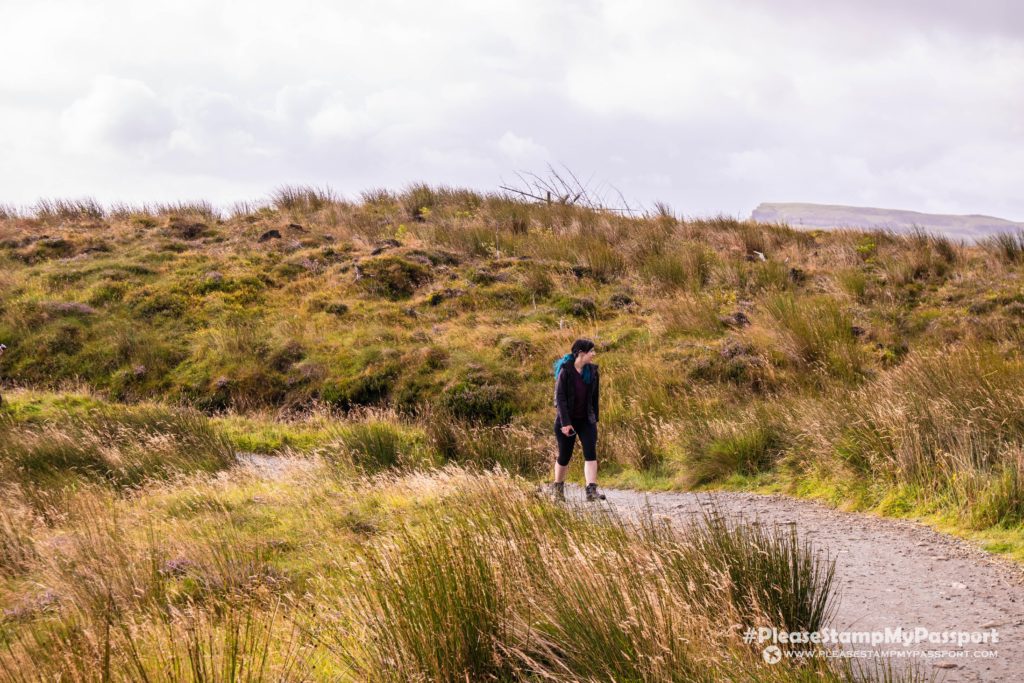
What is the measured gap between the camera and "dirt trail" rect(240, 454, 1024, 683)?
441 centimetres

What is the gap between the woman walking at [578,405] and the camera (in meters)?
8.55

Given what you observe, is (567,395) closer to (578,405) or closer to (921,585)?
(578,405)

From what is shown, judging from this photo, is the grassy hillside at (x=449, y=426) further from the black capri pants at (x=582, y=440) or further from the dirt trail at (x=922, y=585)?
the black capri pants at (x=582, y=440)

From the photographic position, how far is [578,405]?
877 cm

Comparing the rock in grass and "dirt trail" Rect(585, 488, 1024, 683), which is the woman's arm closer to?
"dirt trail" Rect(585, 488, 1024, 683)

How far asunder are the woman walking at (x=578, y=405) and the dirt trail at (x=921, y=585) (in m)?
1.64

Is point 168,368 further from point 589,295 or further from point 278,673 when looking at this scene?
point 278,673

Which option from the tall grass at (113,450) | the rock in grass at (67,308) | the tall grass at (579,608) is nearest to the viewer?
the tall grass at (579,608)

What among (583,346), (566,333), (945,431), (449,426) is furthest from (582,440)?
(566,333)

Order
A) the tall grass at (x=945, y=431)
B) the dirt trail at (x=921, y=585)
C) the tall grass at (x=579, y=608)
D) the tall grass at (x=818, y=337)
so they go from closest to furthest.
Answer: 1. the tall grass at (x=579, y=608)
2. the dirt trail at (x=921, y=585)
3. the tall grass at (x=945, y=431)
4. the tall grass at (x=818, y=337)

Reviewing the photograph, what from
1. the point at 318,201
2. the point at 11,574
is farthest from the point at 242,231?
the point at 11,574

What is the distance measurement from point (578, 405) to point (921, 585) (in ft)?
13.1

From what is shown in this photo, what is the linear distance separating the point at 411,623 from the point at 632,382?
10775 mm

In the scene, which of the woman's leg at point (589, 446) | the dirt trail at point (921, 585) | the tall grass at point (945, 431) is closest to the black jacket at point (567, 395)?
the woman's leg at point (589, 446)
